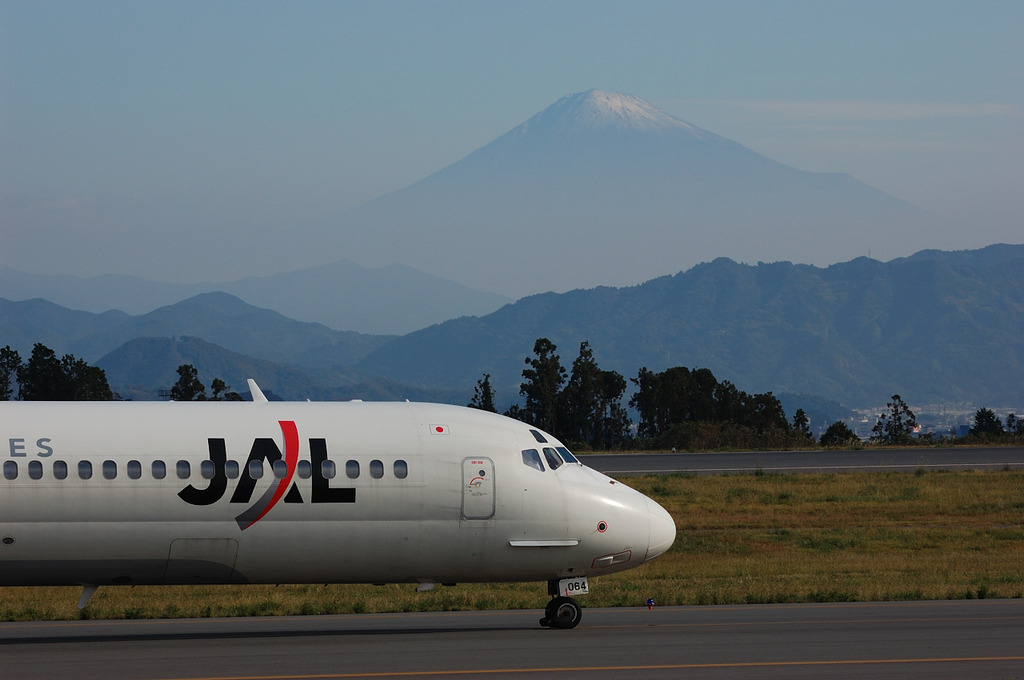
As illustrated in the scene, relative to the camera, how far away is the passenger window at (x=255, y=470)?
20188 millimetres

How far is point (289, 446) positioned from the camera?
67.3 feet

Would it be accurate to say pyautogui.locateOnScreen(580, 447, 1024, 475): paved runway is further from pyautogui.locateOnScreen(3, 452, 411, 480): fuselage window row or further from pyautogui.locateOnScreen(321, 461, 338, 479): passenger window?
pyautogui.locateOnScreen(321, 461, 338, 479): passenger window

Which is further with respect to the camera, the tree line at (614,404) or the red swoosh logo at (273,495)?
the tree line at (614,404)

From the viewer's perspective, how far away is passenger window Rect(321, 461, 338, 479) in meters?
20.5

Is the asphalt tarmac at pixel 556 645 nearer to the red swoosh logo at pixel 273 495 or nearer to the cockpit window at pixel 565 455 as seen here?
the red swoosh logo at pixel 273 495

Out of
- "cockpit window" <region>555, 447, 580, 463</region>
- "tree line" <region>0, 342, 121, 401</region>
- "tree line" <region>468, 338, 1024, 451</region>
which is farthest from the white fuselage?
"tree line" <region>468, 338, 1024, 451</region>

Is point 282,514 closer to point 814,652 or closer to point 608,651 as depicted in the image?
point 608,651

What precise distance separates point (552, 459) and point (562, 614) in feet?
8.82

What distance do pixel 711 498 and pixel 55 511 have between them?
3127 cm

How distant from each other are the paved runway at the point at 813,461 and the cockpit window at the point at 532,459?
118 ft

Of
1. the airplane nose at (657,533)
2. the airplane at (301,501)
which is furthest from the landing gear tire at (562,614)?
the airplane nose at (657,533)

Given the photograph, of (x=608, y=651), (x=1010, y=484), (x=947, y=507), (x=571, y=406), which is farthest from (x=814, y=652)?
(x=571, y=406)

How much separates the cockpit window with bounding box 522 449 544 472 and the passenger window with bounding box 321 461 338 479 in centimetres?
326

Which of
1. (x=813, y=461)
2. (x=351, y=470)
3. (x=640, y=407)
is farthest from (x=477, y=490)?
(x=640, y=407)
